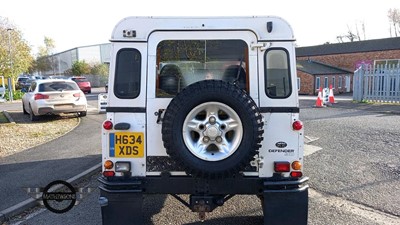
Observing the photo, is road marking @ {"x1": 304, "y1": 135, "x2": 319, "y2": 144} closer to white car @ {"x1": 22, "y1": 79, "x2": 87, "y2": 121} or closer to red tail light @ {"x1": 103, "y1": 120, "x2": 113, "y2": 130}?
red tail light @ {"x1": 103, "y1": 120, "x2": 113, "y2": 130}

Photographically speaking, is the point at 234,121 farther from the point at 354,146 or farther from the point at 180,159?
the point at 354,146

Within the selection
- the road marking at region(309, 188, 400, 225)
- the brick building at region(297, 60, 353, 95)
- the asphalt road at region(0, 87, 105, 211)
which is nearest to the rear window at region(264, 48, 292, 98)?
the road marking at region(309, 188, 400, 225)

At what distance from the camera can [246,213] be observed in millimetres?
4117

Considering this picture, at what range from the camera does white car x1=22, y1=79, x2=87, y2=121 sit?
1121 cm

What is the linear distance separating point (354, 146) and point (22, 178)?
7.10 meters

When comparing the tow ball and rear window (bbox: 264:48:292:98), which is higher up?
rear window (bbox: 264:48:292:98)

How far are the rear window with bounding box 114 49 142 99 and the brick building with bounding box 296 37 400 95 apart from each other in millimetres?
31724

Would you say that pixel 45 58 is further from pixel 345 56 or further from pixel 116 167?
pixel 116 167

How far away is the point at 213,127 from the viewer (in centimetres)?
298

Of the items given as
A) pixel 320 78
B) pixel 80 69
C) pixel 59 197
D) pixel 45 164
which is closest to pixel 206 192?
pixel 59 197

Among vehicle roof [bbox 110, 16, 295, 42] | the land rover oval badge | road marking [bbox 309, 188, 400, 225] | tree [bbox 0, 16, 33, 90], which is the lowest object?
road marking [bbox 309, 188, 400, 225]

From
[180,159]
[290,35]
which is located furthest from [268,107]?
[180,159]

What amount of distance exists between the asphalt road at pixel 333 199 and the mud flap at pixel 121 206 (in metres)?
0.71

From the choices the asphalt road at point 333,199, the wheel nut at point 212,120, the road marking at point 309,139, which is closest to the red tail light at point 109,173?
the asphalt road at point 333,199
